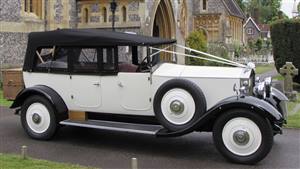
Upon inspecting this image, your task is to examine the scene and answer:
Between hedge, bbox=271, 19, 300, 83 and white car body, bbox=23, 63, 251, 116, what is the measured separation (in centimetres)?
1200

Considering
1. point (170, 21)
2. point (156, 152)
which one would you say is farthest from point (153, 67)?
point (170, 21)

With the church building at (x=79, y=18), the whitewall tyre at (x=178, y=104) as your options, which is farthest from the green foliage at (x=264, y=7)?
the whitewall tyre at (x=178, y=104)

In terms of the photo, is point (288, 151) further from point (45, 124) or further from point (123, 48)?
point (45, 124)

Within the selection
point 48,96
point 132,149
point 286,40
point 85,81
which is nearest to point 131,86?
point 85,81

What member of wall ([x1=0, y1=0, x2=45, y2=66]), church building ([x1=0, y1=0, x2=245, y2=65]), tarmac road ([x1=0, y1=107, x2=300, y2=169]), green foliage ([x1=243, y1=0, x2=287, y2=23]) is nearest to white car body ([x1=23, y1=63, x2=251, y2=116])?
tarmac road ([x1=0, y1=107, x2=300, y2=169])

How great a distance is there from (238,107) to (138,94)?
5.48ft

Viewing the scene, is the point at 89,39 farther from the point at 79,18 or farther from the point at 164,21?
the point at 164,21

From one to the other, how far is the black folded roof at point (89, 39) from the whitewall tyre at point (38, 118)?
1047 mm

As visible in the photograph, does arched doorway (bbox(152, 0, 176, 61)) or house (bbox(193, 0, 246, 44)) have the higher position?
house (bbox(193, 0, 246, 44))

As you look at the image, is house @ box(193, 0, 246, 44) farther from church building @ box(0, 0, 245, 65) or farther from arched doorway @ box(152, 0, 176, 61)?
arched doorway @ box(152, 0, 176, 61)

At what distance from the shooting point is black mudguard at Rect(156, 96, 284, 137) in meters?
6.67

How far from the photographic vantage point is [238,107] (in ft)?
22.4

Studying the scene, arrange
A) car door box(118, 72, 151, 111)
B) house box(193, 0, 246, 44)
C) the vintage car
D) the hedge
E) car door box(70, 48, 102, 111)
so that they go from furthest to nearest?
house box(193, 0, 246, 44)
the hedge
car door box(70, 48, 102, 111)
car door box(118, 72, 151, 111)
the vintage car

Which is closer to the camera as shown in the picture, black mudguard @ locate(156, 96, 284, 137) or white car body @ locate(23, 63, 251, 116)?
black mudguard @ locate(156, 96, 284, 137)
